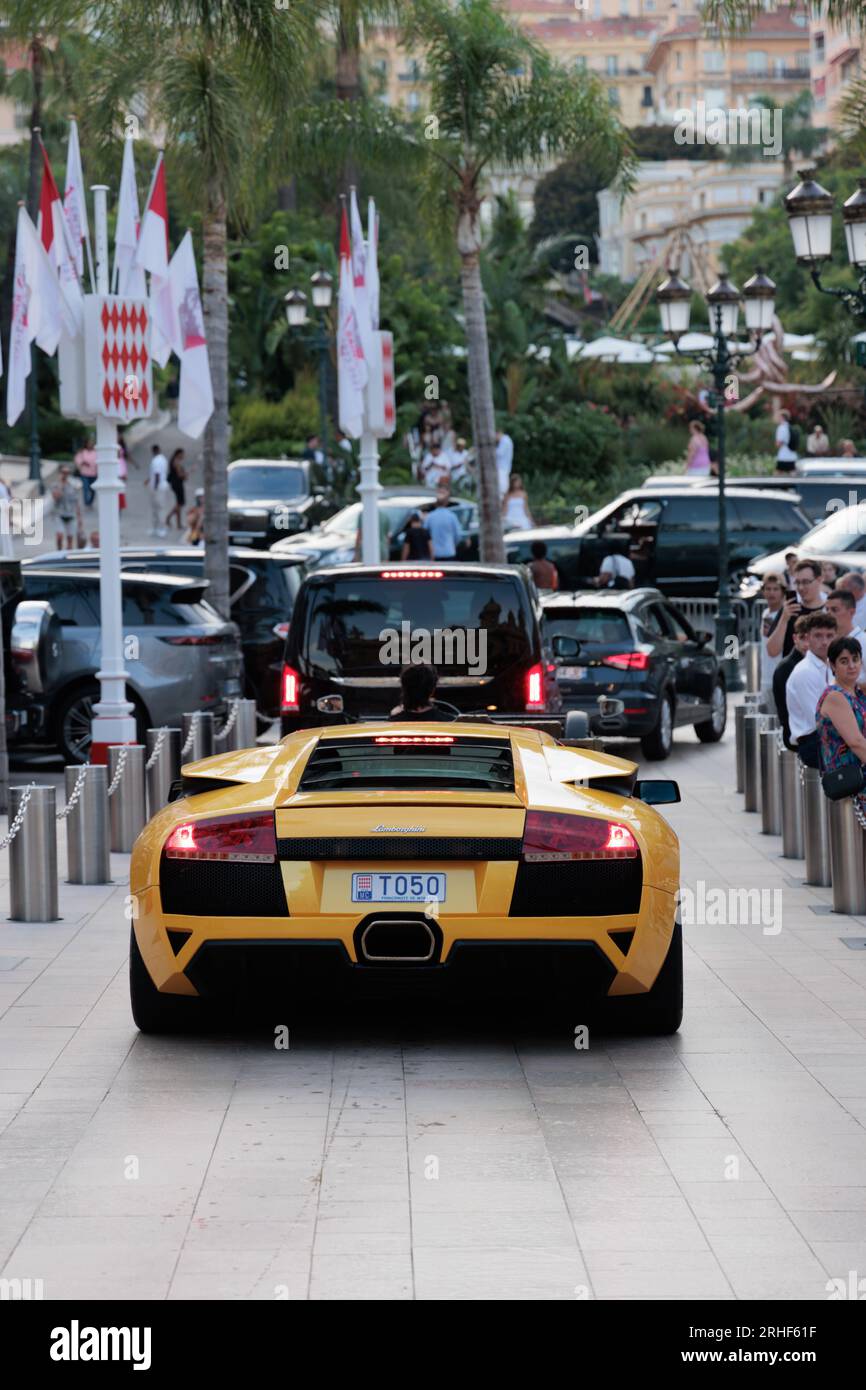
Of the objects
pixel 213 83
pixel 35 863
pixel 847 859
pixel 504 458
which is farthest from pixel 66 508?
pixel 847 859

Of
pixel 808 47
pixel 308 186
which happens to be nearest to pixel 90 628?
pixel 308 186

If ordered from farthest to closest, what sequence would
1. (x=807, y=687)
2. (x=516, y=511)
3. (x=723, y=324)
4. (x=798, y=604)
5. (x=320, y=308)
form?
(x=320, y=308)
(x=516, y=511)
(x=723, y=324)
(x=798, y=604)
(x=807, y=687)

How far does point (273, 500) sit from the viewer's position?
130ft

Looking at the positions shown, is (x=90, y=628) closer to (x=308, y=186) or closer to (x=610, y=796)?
(x=610, y=796)

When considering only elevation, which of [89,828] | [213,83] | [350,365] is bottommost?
[89,828]

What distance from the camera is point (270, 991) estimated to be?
7.91 metres

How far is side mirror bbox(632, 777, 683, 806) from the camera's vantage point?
8562 mm

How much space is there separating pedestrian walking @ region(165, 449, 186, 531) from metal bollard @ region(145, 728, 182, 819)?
2957 centimetres

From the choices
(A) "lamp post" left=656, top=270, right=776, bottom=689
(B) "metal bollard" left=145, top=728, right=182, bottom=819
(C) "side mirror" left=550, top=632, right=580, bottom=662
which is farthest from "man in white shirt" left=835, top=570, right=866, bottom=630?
(A) "lamp post" left=656, top=270, right=776, bottom=689

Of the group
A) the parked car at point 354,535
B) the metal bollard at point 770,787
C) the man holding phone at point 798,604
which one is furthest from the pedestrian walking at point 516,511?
the metal bollard at point 770,787

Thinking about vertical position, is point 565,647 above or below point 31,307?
below

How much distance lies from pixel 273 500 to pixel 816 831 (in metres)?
27.7

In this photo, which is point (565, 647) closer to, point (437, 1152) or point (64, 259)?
point (64, 259)

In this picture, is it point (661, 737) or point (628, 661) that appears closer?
point (628, 661)
